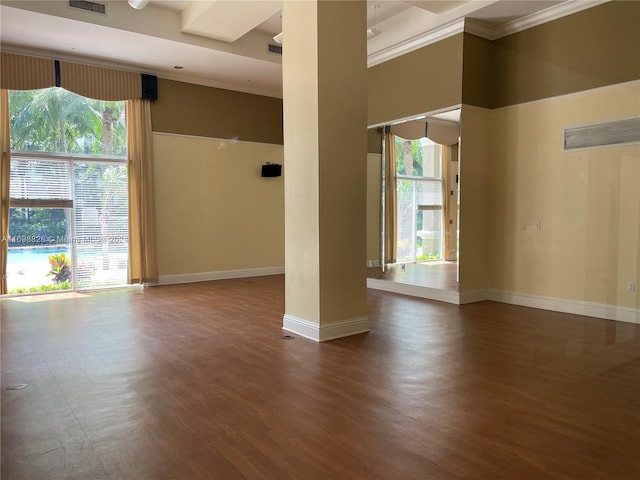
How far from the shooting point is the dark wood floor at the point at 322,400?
7.88 feet

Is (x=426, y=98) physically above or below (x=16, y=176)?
above

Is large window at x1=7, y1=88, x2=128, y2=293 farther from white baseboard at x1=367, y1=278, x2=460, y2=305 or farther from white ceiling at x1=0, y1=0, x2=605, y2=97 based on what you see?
white baseboard at x1=367, y1=278, x2=460, y2=305

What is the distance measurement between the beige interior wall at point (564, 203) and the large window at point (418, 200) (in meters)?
0.88

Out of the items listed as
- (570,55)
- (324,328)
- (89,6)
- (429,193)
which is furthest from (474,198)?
(89,6)

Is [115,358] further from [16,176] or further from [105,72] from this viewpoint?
[105,72]

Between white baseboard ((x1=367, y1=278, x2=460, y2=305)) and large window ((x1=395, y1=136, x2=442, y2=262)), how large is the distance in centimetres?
52

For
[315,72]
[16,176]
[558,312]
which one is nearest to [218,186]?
[16,176]

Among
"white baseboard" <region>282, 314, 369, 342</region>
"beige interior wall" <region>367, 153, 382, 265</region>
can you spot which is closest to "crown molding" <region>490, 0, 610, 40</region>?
"beige interior wall" <region>367, 153, 382, 265</region>

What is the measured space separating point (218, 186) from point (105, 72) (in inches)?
112

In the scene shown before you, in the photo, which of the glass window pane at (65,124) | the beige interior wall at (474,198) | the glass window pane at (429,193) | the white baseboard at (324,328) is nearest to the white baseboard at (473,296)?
the beige interior wall at (474,198)

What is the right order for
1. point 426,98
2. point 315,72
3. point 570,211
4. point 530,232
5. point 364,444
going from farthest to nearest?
point 426,98 → point 530,232 → point 570,211 → point 315,72 → point 364,444

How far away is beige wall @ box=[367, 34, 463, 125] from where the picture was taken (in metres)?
6.55

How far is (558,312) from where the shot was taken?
604 cm

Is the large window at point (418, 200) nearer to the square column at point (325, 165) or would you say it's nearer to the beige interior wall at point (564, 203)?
the beige interior wall at point (564, 203)
